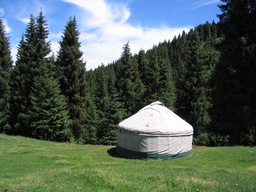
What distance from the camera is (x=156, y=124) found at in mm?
14656

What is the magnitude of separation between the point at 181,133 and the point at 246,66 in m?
8.62

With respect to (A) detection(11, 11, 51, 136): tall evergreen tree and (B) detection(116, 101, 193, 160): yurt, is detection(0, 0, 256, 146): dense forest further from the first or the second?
(B) detection(116, 101, 193, 160): yurt

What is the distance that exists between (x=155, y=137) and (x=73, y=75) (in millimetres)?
19338

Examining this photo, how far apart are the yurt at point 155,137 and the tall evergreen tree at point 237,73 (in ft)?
17.8

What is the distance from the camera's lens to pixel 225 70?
19.2m

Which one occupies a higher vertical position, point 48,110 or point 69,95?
point 69,95

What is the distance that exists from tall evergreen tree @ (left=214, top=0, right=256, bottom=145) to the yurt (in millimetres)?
5439

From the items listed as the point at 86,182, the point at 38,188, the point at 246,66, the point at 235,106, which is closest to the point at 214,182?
the point at 86,182

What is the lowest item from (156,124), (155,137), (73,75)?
(155,137)

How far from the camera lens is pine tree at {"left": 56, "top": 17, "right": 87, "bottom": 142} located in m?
30.2

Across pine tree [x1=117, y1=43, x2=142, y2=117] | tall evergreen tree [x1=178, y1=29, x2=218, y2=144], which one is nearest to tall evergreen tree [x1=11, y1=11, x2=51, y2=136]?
pine tree [x1=117, y1=43, x2=142, y2=117]

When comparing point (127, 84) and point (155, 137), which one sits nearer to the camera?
point (155, 137)

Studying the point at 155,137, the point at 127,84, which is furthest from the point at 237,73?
the point at 127,84

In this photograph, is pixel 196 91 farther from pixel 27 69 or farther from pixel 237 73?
pixel 27 69
